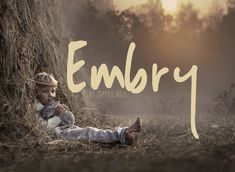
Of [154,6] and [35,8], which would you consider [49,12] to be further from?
[154,6]

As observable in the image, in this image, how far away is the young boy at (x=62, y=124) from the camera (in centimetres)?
436

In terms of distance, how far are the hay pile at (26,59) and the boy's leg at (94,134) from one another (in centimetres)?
27

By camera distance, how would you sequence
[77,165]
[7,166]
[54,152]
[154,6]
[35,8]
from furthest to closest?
1. [154,6]
2. [35,8]
3. [54,152]
4. [7,166]
5. [77,165]

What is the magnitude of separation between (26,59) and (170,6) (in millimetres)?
5546

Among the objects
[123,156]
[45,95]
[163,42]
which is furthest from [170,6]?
[123,156]

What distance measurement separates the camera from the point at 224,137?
459cm

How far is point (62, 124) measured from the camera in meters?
4.80

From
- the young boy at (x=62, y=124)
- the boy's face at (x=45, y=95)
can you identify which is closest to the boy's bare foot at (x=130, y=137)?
the young boy at (x=62, y=124)

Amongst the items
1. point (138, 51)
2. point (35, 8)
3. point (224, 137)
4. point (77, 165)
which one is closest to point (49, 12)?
point (35, 8)

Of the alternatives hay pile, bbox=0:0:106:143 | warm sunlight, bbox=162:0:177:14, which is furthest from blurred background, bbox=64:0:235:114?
hay pile, bbox=0:0:106:143

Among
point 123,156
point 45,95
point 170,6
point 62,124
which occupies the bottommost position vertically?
point 123,156

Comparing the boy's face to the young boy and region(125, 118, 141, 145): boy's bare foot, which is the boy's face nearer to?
the young boy

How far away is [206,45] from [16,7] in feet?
25.1

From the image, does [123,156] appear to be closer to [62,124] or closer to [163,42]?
[62,124]
